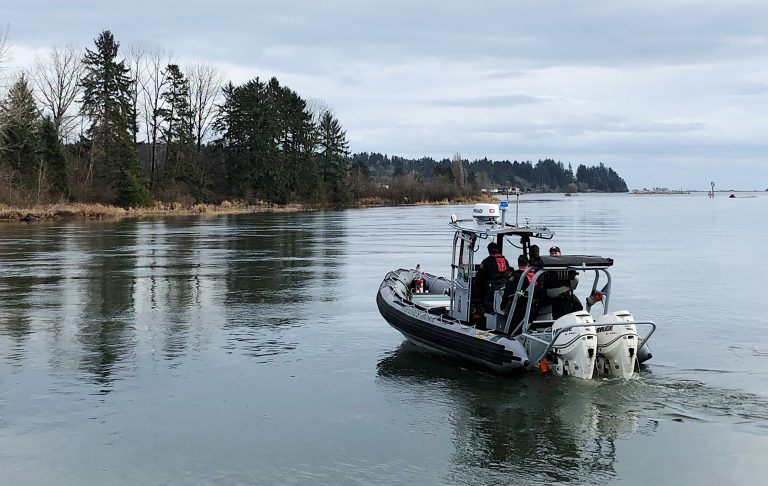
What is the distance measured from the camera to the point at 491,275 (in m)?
12.2

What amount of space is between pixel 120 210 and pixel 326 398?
5242 centimetres

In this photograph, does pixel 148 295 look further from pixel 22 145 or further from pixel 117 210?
pixel 22 145

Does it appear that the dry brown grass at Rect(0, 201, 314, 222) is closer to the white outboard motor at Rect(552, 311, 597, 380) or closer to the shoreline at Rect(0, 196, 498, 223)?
the shoreline at Rect(0, 196, 498, 223)

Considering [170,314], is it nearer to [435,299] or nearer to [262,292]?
[262,292]

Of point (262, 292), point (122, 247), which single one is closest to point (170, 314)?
point (262, 292)

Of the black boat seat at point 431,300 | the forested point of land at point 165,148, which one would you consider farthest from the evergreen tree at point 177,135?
the black boat seat at point 431,300

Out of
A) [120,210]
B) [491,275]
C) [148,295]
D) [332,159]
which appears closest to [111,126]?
[120,210]

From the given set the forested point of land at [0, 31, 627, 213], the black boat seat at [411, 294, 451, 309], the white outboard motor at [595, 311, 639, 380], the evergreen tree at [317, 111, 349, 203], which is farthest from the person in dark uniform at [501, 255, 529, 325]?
the evergreen tree at [317, 111, 349, 203]

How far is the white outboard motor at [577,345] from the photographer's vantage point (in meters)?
10.0

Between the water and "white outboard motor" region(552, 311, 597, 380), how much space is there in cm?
33

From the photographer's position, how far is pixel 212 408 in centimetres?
964

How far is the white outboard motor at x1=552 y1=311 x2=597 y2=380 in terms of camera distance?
10.0m

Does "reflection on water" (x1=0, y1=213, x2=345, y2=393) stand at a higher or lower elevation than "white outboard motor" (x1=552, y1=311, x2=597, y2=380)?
lower

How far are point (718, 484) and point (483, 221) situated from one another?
633cm
